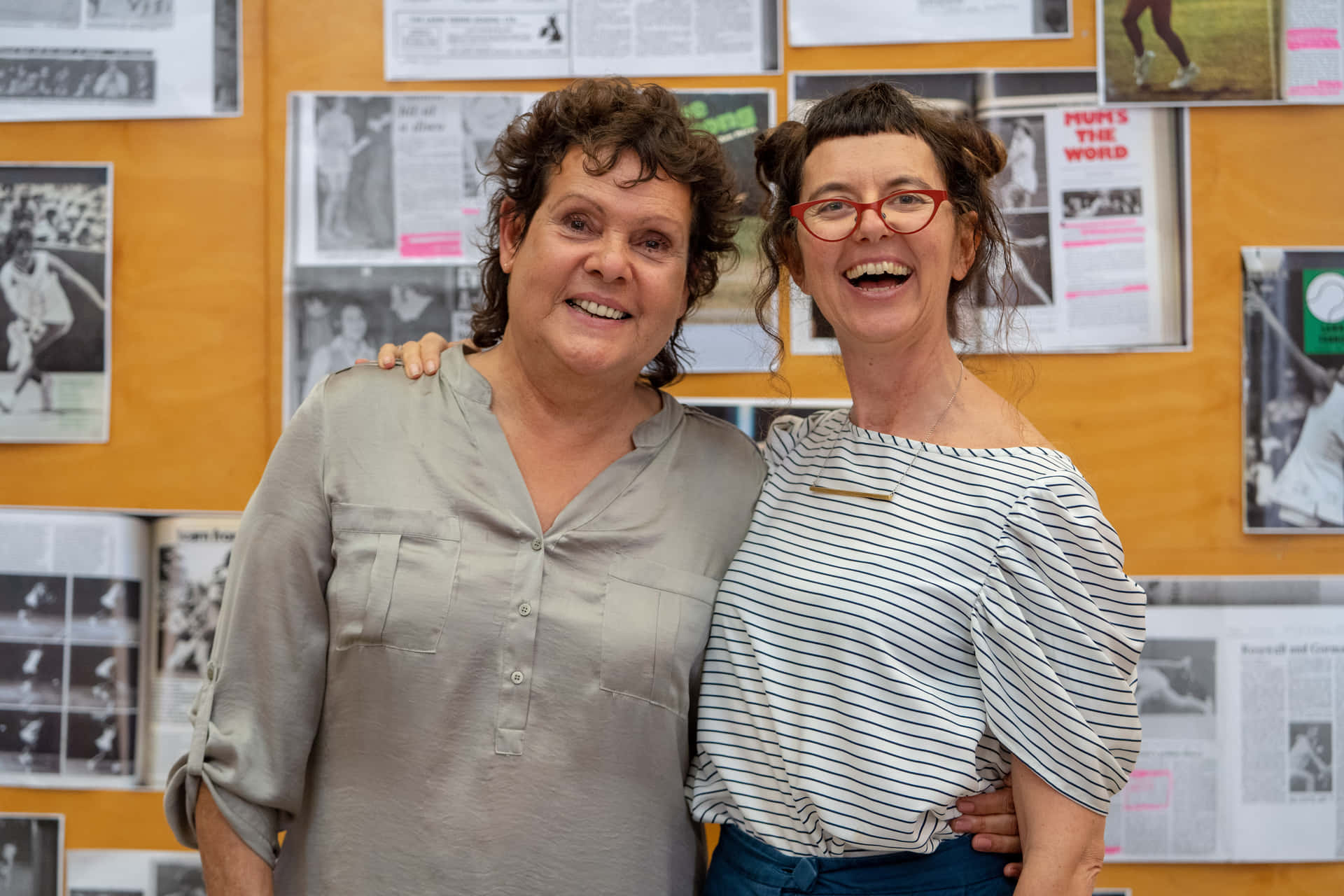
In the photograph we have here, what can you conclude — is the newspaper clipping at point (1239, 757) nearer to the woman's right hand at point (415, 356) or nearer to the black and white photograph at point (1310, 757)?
the black and white photograph at point (1310, 757)

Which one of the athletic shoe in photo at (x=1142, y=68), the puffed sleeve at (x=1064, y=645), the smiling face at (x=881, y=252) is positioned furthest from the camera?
the athletic shoe in photo at (x=1142, y=68)

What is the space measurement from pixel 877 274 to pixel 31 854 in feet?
5.74

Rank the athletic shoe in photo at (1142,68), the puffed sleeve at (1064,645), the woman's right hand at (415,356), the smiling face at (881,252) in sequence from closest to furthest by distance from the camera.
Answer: the puffed sleeve at (1064,645) < the smiling face at (881,252) < the woman's right hand at (415,356) < the athletic shoe in photo at (1142,68)

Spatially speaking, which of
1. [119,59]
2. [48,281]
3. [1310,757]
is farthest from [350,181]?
[1310,757]

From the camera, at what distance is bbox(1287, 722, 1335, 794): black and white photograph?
1.69 m

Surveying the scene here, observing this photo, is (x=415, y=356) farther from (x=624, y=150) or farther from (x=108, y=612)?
(x=108, y=612)

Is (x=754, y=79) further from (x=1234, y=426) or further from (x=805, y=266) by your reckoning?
(x=1234, y=426)

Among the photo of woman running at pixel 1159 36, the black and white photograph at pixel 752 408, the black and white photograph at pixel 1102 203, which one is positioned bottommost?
the black and white photograph at pixel 752 408

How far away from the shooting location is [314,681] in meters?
1.20

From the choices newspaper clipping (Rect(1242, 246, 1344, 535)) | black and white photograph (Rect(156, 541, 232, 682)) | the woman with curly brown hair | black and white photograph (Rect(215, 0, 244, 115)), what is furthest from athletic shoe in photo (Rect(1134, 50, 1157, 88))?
black and white photograph (Rect(156, 541, 232, 682))

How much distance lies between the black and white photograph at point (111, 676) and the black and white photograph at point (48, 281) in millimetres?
394

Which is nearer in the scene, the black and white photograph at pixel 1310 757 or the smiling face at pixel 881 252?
the smiling face at pixel 881 252

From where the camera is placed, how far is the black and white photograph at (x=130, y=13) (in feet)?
5.54

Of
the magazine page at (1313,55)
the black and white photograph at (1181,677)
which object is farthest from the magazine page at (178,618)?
the magazine page at (1313,55)
